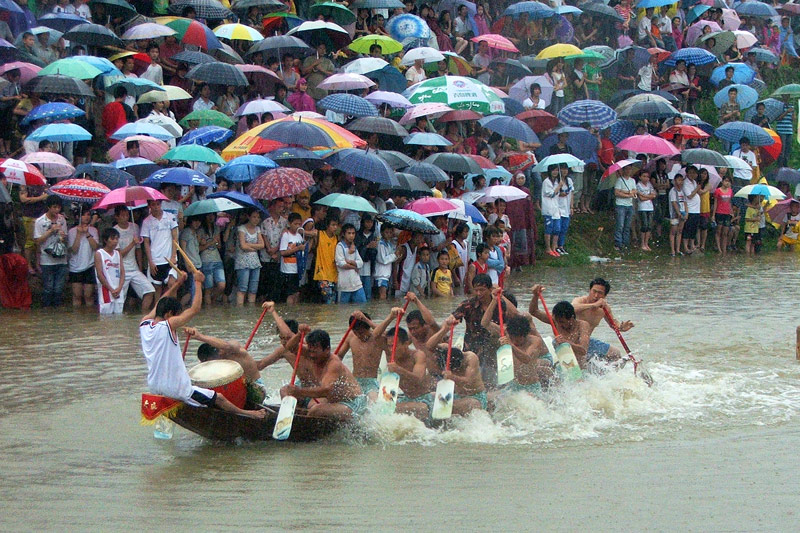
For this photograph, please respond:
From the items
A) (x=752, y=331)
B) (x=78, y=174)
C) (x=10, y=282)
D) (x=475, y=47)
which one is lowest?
(x=752, y=331)

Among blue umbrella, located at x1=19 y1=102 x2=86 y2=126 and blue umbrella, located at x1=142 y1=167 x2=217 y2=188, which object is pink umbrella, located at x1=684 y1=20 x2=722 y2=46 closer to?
blue umbrella, located at x1=142 y1=167 x2=217 y2=188

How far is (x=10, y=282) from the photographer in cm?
1582

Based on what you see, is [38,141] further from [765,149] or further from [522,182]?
[765,149]

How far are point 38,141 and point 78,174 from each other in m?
0.81

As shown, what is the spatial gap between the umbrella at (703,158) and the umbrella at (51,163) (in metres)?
11.5

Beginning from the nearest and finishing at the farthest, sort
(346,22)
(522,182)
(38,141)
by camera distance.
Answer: (38,141) < (522,182) < (346,22)

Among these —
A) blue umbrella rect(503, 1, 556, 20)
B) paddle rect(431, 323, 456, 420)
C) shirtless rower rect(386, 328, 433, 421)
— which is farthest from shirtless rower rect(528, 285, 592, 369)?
blue umbrella rect(503, 1, 556, 20)

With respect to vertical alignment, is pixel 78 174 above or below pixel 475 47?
below

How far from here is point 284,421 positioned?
9844 millimetres

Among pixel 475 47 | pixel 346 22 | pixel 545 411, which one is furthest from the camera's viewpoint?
pixel 475 47

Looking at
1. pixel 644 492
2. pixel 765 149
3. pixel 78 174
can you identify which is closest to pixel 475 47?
pixel 765 149

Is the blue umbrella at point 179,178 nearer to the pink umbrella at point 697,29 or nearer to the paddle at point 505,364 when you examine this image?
the paddle at point 505,364

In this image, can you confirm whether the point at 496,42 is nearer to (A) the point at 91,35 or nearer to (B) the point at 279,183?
(A) the point at 91,35

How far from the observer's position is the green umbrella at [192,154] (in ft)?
52.1
